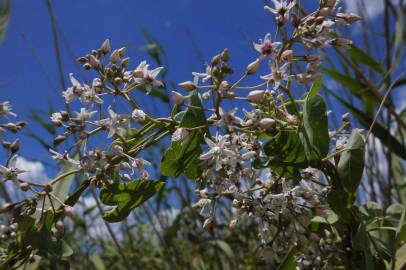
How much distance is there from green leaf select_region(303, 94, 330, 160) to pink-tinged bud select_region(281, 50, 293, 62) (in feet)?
0.18

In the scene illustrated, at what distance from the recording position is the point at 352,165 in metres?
0.58

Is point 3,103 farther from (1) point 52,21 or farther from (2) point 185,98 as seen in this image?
(1) point 52,21

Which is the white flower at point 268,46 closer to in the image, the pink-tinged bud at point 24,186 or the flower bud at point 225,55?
the flower bud at point 225,55

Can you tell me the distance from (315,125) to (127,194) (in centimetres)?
27

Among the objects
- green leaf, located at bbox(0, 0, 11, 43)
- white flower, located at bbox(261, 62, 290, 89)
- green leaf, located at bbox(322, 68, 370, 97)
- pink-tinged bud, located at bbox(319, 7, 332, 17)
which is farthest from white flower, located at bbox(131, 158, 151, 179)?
green leaf, located at bbox(322, 68, 370, 97)

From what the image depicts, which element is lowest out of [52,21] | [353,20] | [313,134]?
[313,134]

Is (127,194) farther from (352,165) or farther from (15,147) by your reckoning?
(352,165)

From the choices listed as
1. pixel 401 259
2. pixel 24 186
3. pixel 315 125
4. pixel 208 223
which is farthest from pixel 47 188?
pixel 401 259

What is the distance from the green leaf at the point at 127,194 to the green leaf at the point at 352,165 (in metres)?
0.24

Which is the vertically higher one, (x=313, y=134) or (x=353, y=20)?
(x=353, y=20)

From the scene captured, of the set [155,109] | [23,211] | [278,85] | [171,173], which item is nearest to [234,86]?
[278,85]

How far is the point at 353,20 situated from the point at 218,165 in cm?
27

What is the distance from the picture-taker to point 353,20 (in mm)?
637

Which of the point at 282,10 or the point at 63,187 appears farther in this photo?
the point at 63,187
